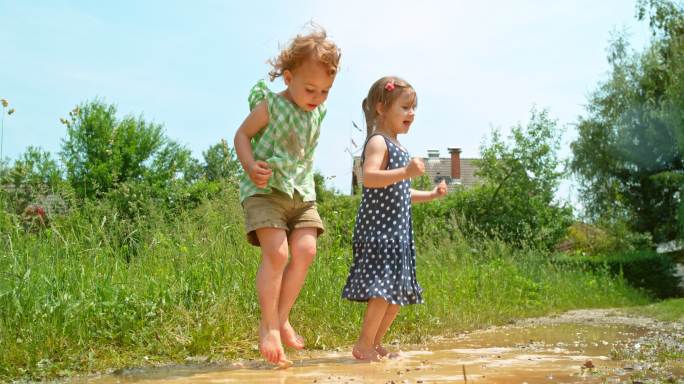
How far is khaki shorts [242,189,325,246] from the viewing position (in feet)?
11.4

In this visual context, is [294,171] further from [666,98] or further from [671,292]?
[666,98]

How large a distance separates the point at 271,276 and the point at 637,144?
2064 cm

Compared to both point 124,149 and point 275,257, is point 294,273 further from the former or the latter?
point 124,149

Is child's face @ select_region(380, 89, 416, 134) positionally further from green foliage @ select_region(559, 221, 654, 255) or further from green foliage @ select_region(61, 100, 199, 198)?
green foliage @ select_region(61, 100, 199, 198)

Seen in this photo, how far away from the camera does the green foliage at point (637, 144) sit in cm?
2073

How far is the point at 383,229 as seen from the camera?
4020 millimetres

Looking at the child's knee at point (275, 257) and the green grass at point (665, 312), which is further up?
the child's knee at point (275, 257)

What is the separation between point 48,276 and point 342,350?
1773mm

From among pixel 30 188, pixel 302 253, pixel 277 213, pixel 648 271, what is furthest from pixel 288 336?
pixel 648 271

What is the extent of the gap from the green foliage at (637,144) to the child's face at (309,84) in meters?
17.9

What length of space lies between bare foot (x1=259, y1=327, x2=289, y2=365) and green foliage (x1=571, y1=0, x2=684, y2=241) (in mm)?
18381

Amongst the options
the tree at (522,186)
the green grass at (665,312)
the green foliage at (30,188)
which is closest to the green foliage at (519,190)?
the tree at (522,186)

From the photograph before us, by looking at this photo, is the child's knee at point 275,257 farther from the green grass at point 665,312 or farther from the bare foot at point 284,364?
the green grass at point 665,312

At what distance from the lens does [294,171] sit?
3.58 m
